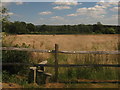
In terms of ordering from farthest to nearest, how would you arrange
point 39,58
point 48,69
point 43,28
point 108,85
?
point 43,28, point 39,58, point 48,69, point 108,85

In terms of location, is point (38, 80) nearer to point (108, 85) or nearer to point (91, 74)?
point (91, 74)

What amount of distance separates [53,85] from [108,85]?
1679mm

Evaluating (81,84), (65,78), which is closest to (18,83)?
(65,78)

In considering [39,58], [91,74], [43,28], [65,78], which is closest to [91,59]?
[91,74]

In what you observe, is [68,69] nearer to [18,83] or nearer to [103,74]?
[103,74]

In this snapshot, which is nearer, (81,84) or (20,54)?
(81,84)

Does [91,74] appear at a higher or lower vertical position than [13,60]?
lower

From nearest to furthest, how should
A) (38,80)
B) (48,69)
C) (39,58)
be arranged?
1. (38,80)
2. (48,69)
3. (39,58)

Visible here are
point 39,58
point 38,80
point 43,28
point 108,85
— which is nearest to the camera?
point 108,85

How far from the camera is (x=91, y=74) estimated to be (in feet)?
20.0

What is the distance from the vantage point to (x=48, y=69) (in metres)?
6.70

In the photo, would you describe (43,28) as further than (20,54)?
Yes

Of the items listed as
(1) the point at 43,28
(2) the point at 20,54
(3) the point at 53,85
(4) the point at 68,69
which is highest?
(1) the point at 43,28

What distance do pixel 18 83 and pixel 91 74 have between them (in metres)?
2.43
